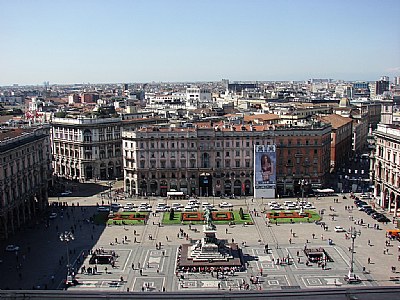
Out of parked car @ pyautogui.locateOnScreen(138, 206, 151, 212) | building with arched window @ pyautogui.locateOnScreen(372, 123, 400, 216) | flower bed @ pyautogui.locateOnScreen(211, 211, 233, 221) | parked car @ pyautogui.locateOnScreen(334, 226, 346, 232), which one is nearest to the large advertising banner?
flower bed @ pyautogui.locateOnScreen(211, 211, 233, 221)

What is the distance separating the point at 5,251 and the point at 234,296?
185ft

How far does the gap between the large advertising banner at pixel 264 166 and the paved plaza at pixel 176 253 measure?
13.6m

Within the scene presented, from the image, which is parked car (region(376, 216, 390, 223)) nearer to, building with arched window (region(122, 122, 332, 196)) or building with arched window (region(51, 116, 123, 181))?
building with arched window (region(122, 122, 332, 196))

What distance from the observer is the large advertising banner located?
365 ft

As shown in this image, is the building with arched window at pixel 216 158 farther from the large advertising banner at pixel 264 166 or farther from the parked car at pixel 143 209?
the parked car at pixel 143 209

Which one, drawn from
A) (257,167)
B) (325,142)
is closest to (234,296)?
(257,167)

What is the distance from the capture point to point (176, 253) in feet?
255

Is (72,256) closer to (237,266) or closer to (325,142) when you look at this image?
(237,266)

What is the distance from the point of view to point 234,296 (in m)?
32.6

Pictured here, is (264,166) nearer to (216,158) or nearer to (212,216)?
(216,158)

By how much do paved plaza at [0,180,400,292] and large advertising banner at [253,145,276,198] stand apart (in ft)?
44.5

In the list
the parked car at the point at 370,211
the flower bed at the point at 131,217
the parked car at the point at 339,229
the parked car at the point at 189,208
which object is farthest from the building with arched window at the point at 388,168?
the flower bed at the point at 131,217

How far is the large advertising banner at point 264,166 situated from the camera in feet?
365

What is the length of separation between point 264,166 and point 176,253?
39.5 meters
